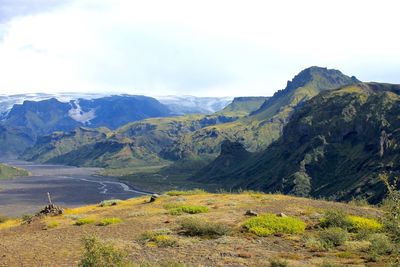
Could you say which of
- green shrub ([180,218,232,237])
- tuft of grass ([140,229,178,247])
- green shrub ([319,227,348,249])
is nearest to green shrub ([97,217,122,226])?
tuft of grass ([140,229,178,247])

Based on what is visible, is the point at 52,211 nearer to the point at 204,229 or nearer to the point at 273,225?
the point at 204,229

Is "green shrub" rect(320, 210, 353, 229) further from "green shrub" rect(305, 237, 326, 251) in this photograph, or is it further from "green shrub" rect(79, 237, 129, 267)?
"green shrub" rect(79, 237, 129, 267)

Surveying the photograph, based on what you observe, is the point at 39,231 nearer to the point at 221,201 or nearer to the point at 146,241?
the point at 146,241

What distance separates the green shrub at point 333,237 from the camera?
3030 centimetres

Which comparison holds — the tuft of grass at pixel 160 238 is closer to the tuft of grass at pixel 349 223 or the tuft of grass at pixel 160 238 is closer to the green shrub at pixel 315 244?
the green shrub at pixel 315 244

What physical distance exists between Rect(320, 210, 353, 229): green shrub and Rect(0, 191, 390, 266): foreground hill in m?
0.50

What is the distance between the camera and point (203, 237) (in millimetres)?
33719

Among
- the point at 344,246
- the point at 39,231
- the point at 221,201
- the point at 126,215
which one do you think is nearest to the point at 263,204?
the point at 221,201

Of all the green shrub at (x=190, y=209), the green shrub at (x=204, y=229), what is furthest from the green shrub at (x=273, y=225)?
the green shrub at (x=190, y=209)

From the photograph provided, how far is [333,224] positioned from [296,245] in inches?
227

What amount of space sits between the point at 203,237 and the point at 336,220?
1059 centimetres

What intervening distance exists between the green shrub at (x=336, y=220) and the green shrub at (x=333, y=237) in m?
2.92

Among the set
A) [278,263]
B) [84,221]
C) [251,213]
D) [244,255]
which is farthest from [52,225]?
[278,263]

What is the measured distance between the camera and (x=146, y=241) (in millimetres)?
32781
